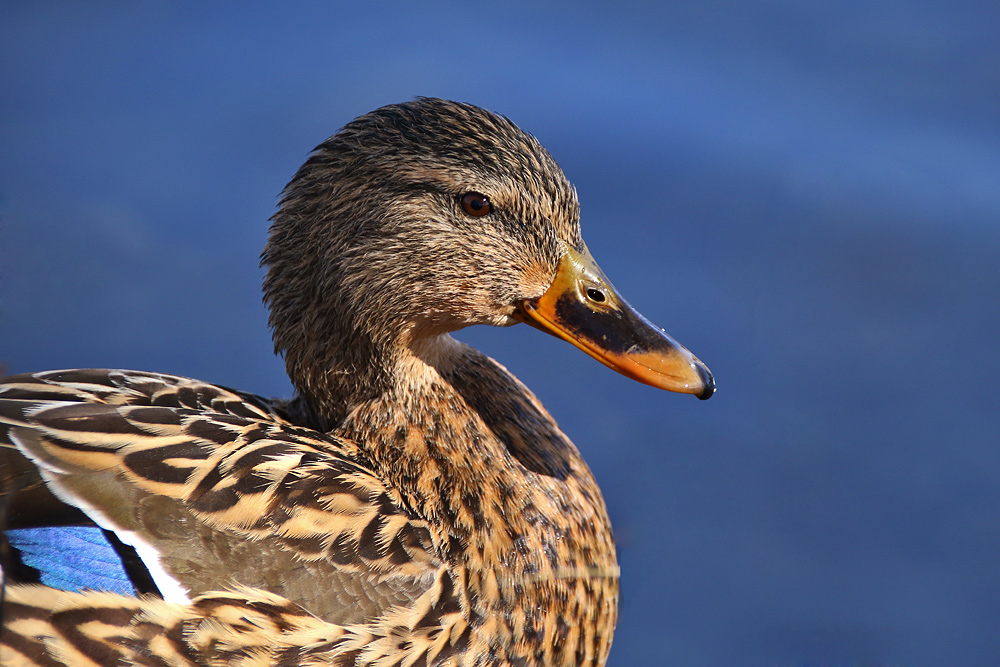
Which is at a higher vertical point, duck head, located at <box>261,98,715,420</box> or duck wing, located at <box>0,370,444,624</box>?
duck head, located at <box>261,98,715,420</box>

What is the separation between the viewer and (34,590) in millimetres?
2428

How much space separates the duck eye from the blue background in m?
1.31

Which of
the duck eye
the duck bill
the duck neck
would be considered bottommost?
the duck neck

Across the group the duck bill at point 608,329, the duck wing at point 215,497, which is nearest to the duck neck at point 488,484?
the duck wing at point 215,497

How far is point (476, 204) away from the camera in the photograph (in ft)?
9.22

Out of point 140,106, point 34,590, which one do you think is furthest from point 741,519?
point 140,106

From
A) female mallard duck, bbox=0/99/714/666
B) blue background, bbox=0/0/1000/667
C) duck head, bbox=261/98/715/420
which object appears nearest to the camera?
female mallard duck, bbox=0/99/714/666

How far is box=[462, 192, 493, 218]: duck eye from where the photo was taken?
2.80m

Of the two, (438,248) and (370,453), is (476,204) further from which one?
(370,453)

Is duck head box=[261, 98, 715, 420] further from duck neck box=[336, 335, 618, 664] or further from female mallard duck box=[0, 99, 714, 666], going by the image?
duck neck box=[336, 335, 618, 664]

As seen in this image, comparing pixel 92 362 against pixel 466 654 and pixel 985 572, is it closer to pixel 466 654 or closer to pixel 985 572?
pixel 466 654

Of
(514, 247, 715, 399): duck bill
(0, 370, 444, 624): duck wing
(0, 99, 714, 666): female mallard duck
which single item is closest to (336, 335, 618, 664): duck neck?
(0, 99, 714, 666): female mallard duck

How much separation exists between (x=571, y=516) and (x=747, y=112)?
91.8 inches

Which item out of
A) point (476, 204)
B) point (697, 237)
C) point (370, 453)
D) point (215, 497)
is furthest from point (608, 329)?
point (697, 237)
